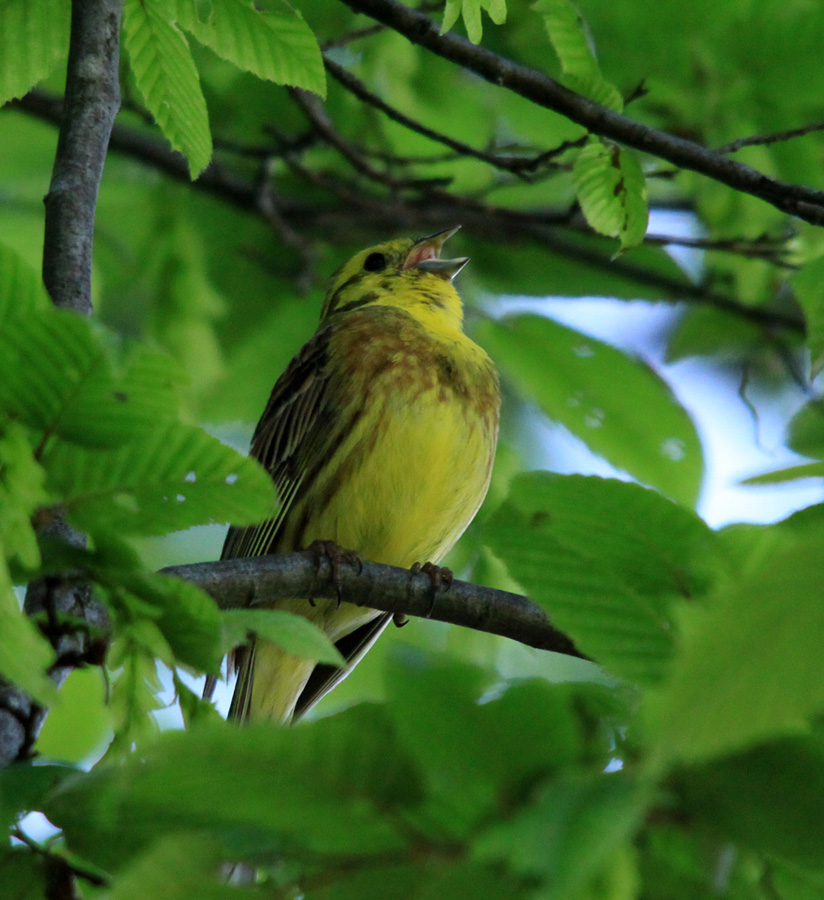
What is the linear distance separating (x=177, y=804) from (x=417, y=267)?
14.6 feet

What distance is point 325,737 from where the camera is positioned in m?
1.17

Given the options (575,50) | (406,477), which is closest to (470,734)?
(575,50)

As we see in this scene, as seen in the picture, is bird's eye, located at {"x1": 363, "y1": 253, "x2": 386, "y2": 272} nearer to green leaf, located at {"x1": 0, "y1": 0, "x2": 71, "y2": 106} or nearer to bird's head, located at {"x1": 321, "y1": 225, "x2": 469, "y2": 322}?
bird's head, located at {"x1": 321, "y1": 225, "x2": 469, "y2": 322}

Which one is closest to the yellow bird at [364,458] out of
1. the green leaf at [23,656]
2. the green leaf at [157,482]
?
the green leaf at [157,482]

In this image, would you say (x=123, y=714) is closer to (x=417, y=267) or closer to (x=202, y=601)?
(x=202, y=601)

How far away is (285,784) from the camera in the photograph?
1.14 metres

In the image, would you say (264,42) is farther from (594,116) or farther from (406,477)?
(406,477)

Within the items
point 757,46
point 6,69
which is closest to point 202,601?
point 6,69

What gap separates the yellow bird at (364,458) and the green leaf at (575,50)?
5.64 feet

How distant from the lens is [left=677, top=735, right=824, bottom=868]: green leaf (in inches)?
44.2

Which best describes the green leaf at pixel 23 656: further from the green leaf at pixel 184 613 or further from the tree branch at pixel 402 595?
the tree branch at pixel 402 595

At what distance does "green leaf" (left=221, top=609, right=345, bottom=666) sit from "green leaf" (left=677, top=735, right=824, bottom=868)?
0.47 metres

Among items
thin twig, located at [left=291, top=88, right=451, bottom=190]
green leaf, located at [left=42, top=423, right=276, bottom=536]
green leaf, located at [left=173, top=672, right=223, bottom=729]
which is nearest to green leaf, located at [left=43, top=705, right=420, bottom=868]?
green leaf, located at [left=42, top=423, right=276, bottom=536]

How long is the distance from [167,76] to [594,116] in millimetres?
1026
